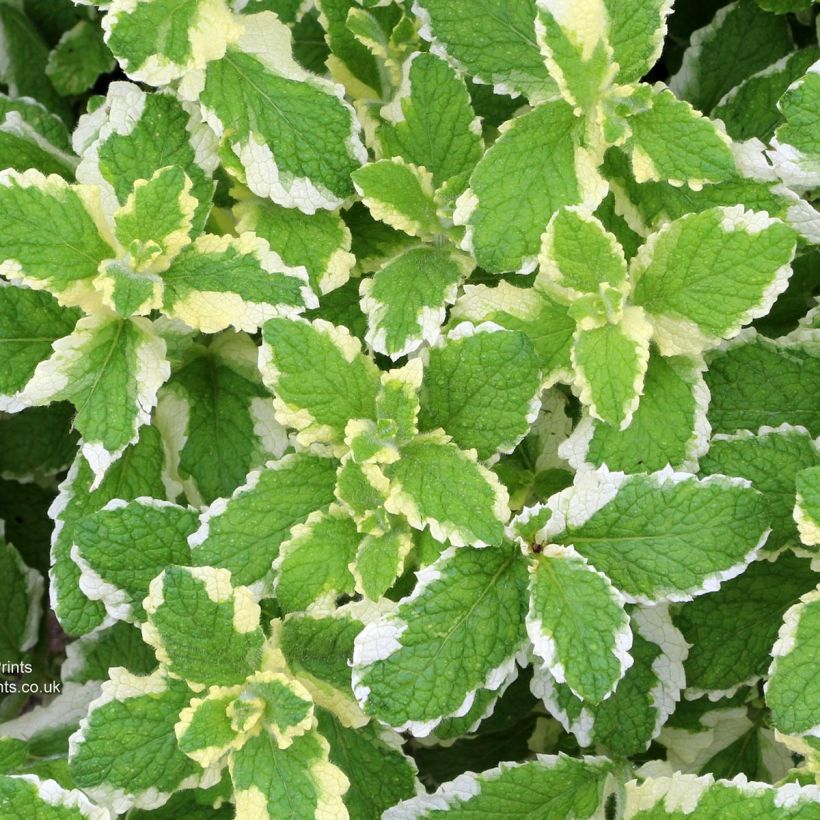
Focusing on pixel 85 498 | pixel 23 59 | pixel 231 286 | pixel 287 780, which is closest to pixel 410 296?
pixel 231 286

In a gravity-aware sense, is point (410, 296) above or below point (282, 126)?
below

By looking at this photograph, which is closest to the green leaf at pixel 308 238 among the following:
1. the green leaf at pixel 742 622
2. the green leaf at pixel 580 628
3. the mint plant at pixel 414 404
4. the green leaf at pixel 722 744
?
the mint plant at pixel 414 404

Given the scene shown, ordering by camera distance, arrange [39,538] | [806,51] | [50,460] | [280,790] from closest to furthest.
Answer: [280,790] → [806,51] → [50,460] → [39,538]

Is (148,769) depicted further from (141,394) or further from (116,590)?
(141,394)

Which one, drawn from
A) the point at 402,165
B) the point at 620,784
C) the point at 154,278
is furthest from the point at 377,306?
the point at 620,784

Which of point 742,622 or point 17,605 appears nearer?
point 742,622

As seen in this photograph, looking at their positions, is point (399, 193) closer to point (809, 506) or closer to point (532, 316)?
point (532, 316)

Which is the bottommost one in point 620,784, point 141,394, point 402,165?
point 620,784
